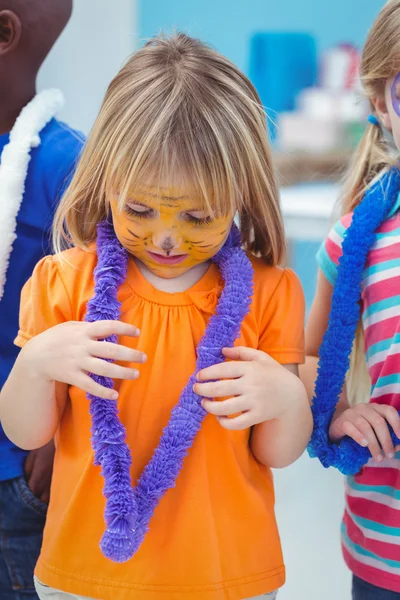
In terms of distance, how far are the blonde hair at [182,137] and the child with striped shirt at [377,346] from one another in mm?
165

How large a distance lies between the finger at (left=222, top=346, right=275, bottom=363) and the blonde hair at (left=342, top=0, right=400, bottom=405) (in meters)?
0.26

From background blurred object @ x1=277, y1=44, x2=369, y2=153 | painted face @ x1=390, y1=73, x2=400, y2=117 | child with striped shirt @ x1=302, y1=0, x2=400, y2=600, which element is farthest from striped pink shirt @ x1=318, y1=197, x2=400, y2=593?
background blurred object @ x1=277, y1=44, x2=369, y2=153

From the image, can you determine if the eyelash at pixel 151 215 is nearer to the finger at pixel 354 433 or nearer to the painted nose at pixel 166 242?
the painted nose at pixel 166 242

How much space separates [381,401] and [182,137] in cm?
41

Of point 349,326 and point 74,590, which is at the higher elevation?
point 349,326

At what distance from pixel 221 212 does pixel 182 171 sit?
0.06 metres

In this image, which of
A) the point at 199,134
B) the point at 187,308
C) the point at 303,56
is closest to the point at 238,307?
the point at 187,308

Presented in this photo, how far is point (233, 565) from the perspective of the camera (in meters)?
0.87

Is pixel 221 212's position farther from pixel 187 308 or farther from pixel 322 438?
pixel 322 438

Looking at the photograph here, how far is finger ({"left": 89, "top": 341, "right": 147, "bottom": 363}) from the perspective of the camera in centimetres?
79

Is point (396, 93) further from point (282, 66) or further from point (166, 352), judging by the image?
point (282, 66)

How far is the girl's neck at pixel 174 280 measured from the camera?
0.89 metres

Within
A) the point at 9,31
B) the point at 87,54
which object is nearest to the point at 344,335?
the point at 9,31

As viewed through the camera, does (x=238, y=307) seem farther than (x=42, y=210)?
No
